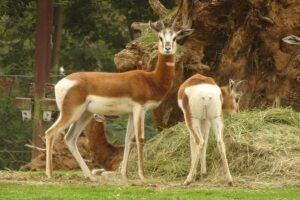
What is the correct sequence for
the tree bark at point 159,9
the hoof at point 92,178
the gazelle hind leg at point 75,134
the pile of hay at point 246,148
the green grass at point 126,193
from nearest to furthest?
the green grass at point 126,193 → the hoof at point 92,178 → the pile of hay at point 246,148 → the gazelle hind leg at point 75,134 → the tree bark at point 159,9

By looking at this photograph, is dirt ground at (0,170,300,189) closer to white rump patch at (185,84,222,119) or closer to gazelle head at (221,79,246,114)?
white rump patch at (185,84,222,119)

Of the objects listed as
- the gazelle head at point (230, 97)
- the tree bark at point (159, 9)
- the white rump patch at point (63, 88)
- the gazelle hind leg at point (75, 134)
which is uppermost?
the tree bark at point (159, 9)

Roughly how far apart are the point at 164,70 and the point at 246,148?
157cm

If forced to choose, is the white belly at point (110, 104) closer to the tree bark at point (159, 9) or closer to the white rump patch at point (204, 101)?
the white rump patch at point (204, 101)

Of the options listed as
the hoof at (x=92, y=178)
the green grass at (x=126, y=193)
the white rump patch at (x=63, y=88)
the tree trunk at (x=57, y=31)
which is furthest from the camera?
the tree trunk at (x=57, y=31)

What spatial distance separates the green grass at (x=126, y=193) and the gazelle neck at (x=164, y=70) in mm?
1969

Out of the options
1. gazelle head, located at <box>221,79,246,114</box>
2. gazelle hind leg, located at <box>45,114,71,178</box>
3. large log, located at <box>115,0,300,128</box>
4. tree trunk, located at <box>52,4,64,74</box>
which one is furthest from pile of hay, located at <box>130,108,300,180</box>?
tree trunk, located at <box>52,4,64,74</box>

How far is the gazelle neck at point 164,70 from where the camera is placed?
12164 mm

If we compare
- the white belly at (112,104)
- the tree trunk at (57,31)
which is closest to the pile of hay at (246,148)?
the white belly at (112,104)

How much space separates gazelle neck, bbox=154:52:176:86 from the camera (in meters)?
12.2

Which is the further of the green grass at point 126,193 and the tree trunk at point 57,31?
the tree trunk at point 57,31

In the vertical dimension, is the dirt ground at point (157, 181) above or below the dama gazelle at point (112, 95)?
below

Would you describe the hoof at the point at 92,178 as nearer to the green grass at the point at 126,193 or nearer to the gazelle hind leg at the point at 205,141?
the green grass at the point at 126,193

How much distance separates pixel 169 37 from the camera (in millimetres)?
12031
